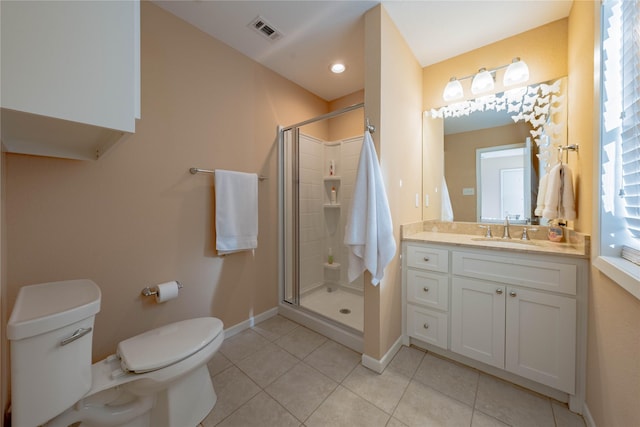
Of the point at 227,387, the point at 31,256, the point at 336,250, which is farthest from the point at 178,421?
the point at 336,250

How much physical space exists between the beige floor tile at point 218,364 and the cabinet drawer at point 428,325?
1397 millimetres

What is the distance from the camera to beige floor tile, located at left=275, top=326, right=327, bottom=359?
5.86 feet

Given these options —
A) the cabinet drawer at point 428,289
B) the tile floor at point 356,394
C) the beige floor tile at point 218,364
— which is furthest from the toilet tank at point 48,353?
the cabinet drawer at point 428,289

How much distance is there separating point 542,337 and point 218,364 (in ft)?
6.80

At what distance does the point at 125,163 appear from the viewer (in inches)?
56.2

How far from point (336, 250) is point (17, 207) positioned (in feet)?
8.44

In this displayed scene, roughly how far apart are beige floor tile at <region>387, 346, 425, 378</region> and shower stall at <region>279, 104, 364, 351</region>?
1.17ft

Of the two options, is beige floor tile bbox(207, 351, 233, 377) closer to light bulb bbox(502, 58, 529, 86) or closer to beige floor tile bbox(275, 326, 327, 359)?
beige floor tile bbox(275, 326, 327, 359)

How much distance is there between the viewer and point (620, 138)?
969 mm

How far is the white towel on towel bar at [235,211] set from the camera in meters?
1.82

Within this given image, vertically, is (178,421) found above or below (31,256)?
below

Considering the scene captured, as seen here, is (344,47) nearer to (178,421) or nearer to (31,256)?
(31,256)

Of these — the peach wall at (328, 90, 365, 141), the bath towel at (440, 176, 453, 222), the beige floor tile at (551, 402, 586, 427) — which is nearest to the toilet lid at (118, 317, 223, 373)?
the beige floor tile at (551, 402, 586, 427)

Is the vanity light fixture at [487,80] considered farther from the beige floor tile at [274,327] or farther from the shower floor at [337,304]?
the beige floor tile at [274,327]
